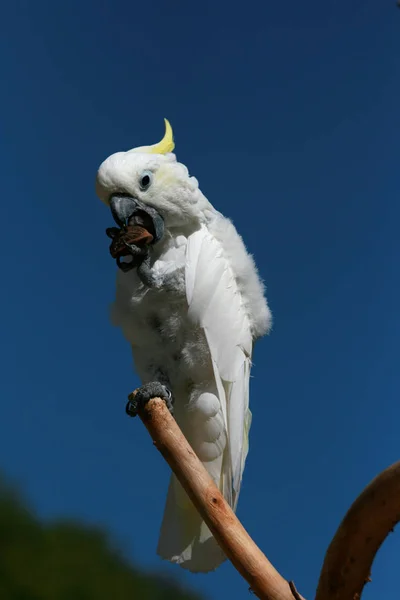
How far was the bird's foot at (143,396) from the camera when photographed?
1.98 m

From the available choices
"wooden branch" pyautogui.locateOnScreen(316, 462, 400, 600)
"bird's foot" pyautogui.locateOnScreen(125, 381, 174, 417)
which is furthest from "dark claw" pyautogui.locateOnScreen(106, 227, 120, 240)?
"wooden branch" pyautogui.locateOnScreen(316, 462, 400, 600)

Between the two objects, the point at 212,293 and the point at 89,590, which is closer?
the point at 212,293

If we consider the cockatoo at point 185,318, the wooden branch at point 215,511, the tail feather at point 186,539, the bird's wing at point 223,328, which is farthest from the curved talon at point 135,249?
the tail feather at point 186,539

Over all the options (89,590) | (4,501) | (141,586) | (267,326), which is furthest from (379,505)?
(4,501)

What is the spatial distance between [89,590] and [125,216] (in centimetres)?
283

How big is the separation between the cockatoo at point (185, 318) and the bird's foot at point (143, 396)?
0.08 metres

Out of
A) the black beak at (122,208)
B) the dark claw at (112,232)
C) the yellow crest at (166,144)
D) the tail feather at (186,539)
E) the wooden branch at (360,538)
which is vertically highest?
the yellow crest at (166,144)

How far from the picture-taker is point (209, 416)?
A: 7.25 feet

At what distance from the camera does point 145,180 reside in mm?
2246

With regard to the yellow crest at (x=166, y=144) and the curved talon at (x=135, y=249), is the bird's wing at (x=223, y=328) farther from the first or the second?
the yellow crest at (x=166, y=144)

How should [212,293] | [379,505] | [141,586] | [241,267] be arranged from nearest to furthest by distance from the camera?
1. [379,505]
2. [212,293]
3. [241,267]
4. [141,586]

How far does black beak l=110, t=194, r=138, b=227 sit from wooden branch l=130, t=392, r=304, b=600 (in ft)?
2.10

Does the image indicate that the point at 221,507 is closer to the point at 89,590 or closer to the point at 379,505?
the point at 379,505

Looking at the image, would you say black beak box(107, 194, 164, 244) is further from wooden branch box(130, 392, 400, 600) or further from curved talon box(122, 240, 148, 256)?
wooden branch box(130, 392, 400, 600)
